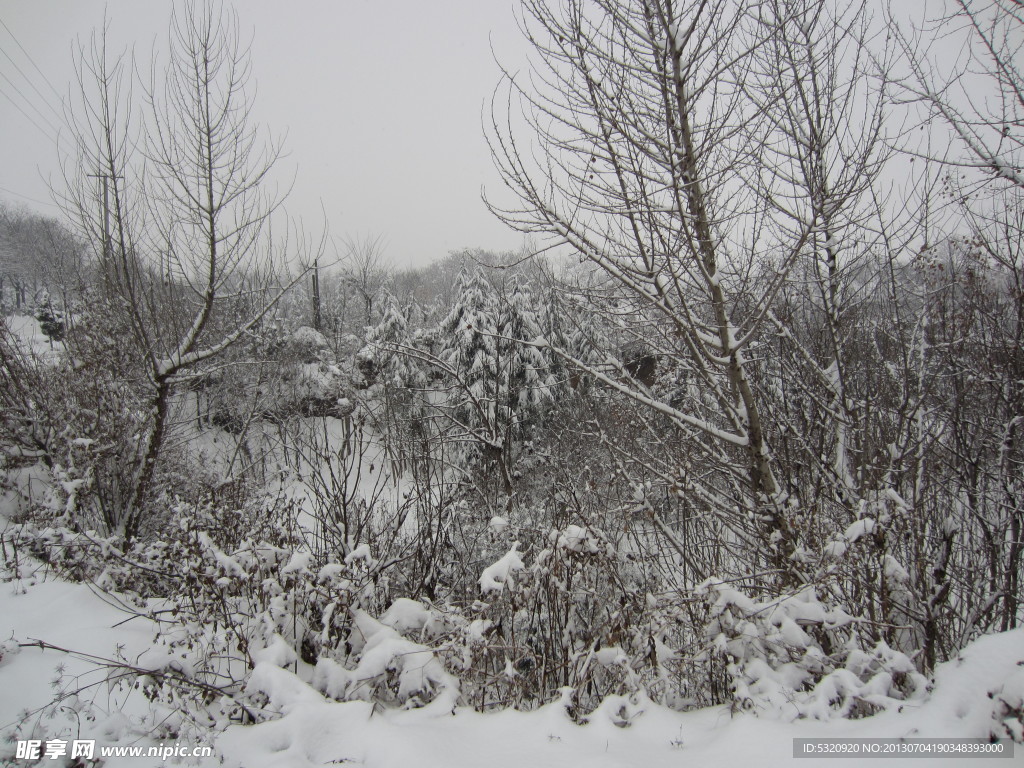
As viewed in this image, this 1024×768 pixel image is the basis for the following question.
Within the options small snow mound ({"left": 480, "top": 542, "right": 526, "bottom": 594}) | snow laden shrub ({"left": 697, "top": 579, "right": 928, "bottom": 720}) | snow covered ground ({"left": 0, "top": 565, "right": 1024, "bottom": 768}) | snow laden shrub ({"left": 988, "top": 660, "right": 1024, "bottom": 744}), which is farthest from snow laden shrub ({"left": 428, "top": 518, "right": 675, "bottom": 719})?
snow laden shrub ({"left": 988, "top": 660, "right": 1024, "bottom": 744})

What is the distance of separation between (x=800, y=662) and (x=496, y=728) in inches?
59.3

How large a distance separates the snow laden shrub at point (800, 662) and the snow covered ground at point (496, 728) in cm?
8

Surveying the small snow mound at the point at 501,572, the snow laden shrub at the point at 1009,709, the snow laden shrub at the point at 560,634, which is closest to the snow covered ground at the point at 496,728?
the snow laden shrub at the point at 1009,709

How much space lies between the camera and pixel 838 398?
4.05 metres

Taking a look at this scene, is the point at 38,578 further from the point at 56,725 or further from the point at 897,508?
the point at 897,508

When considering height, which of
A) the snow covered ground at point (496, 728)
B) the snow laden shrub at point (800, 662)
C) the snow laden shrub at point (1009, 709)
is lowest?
the snow covered ground at point (496, 728)

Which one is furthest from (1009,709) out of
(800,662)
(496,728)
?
(496,728)

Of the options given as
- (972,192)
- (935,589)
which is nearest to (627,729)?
A: (935,589)

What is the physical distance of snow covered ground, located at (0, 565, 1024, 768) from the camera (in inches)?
72.6

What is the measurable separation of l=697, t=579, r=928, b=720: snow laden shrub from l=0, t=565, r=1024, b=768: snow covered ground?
0.27 feet

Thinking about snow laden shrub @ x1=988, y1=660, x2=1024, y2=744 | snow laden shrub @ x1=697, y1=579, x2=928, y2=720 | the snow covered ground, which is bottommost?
the snow covered ground

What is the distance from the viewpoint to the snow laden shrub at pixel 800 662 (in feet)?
6.75

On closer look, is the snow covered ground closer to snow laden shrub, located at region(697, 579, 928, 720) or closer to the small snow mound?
snow laden shrub, located at region(697, 579, 928, 720)

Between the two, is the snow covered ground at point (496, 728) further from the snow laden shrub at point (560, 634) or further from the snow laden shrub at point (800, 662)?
the snow laden shrub at point (560, 634)
